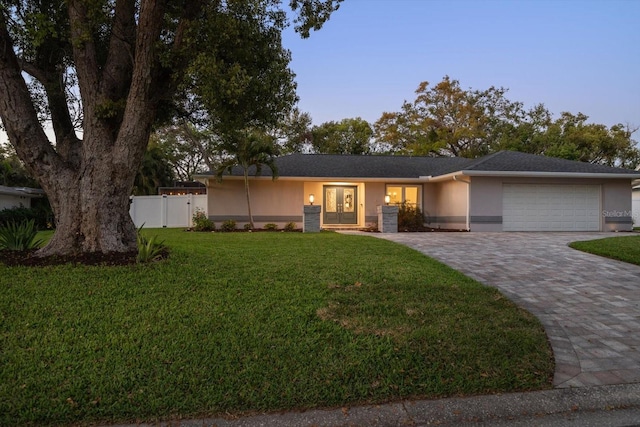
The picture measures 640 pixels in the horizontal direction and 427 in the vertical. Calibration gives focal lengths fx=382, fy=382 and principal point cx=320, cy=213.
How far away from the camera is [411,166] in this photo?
18.9 m

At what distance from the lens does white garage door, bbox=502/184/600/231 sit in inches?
588

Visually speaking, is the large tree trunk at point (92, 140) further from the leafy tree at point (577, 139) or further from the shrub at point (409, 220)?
the leafy tree at point (577, 139)

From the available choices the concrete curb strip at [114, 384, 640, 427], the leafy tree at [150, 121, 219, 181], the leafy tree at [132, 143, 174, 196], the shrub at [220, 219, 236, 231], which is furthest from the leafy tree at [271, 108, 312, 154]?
the concrete curb strip at [114, 384, 640, 427]

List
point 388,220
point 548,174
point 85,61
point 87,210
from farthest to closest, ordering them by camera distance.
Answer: point 388,220, point 548,174, point 85,61, point 87,210

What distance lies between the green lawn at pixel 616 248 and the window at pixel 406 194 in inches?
312

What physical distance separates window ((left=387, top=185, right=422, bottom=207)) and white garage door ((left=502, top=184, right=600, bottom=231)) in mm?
3981

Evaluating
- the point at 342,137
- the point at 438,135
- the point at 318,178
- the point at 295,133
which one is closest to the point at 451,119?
the point at 438,135

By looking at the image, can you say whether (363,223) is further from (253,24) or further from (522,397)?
(522,397)

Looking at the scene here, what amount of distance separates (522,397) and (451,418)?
70cm

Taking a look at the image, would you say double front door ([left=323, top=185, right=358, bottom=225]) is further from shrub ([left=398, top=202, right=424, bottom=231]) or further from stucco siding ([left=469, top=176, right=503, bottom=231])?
stucco siding ([left=469, top=176, right=503, bottom=231])

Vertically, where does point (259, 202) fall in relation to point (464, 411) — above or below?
above

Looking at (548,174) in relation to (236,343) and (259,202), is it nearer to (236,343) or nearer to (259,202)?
(259,202)

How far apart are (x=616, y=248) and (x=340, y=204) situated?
11.0 meters

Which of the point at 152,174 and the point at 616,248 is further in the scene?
the point at 152,174
